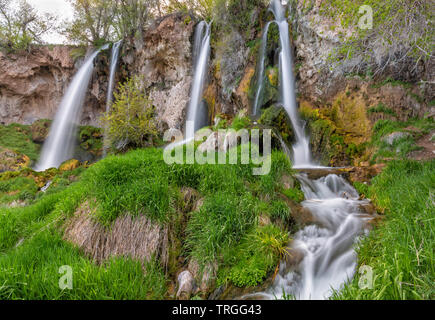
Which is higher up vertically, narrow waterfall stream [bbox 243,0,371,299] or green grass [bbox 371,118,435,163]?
green grass [bbox 371,118,435,163]

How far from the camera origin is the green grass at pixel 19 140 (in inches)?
650

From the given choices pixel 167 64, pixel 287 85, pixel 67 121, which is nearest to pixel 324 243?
pixel 287 85

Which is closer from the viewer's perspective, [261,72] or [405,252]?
[405,252]

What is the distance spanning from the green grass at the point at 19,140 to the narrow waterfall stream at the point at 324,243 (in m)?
20.7

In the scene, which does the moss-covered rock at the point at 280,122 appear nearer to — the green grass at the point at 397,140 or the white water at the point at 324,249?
the green grass at the point at 397,140

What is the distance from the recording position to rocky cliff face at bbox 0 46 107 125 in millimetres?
19922

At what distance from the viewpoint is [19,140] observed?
17.7 m

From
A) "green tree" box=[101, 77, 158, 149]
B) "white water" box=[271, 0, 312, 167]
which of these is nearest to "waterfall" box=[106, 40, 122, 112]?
"green tree" box=[101, 77, 158, 149]

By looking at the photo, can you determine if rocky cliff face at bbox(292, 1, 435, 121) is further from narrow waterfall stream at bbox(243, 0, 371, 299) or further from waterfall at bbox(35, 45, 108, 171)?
waterfall at bbox(35, 45, 108, 171)

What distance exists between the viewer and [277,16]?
1258cm

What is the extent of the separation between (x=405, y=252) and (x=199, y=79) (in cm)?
1611

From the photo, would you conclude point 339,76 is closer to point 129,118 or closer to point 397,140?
point 397,140

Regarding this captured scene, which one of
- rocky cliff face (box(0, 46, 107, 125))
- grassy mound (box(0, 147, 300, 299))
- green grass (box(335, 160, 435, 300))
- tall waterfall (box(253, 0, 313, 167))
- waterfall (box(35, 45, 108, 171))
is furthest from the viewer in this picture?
rocky cliff face (box(0, 46, 107, 125))
